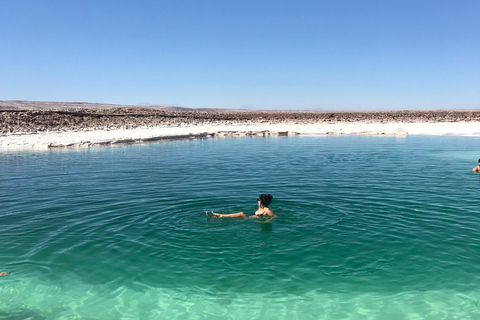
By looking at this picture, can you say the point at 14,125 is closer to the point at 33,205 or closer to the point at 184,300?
the point at 33,205

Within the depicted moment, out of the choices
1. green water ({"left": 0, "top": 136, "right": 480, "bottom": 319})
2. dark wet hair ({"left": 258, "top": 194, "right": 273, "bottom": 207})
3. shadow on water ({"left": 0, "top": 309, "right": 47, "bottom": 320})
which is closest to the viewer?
shadow on water ({"left": 0, "top": 309, "right": 47, "bottom": 320})

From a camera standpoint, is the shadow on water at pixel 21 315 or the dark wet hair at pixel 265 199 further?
the dark wet hair at pixel 265 199

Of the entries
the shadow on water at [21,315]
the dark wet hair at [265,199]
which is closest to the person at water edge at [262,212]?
the dark wet hair at [265,199]

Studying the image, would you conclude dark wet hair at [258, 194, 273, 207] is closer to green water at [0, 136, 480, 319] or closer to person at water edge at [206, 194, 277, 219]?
person at water edge at [206, 194, 277, 219]

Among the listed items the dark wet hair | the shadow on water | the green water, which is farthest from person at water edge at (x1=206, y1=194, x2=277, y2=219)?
the shadow on water

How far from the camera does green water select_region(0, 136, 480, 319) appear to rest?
6.21 meters

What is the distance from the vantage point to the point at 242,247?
327 inches

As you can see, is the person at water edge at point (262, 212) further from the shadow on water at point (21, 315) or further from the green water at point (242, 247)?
the shadow on water at point (21, 315)

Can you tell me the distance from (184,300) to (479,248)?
581cm

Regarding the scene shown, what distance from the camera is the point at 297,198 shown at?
1227 cm

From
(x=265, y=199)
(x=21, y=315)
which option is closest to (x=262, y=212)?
(x=265, y=199)

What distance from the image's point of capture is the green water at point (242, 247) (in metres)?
6.21

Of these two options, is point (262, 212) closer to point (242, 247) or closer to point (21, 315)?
point (242, 247)

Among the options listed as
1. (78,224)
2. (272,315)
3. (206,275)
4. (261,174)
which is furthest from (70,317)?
(261,174)
